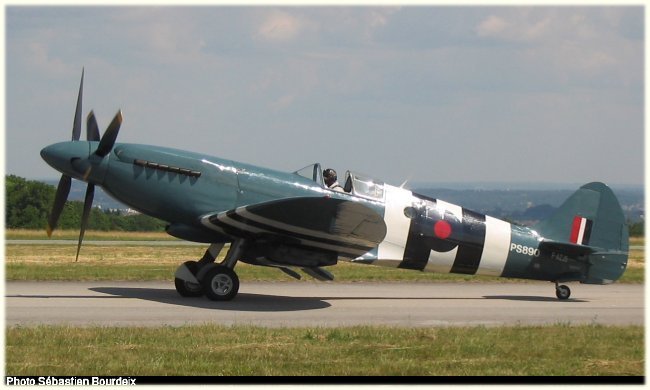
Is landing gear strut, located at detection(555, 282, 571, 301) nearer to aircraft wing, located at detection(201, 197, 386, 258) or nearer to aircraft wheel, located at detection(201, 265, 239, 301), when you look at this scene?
aircraft wing, located at detection(201, 197, 386, 258)

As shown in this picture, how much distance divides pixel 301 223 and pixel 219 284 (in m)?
1.65

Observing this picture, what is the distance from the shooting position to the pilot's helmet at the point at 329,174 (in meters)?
15.2

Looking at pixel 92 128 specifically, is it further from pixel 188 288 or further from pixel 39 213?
pixel 39 213

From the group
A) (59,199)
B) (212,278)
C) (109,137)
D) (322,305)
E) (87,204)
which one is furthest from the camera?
(59,199)

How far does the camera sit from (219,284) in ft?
48.1

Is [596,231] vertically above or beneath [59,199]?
above

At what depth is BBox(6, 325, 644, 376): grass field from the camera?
891 centimetres

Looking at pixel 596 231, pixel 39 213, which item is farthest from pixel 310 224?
pixel 39 213

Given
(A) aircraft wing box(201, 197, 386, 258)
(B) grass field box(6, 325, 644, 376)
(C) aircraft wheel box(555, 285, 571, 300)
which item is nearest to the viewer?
(B) grass field box(6, 325, 644, 376)

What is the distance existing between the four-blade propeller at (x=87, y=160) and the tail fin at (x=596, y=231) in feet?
24.8

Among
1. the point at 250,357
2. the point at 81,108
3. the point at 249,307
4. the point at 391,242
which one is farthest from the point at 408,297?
the point at 250,357

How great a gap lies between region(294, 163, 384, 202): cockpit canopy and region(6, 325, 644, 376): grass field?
3.93 meters
